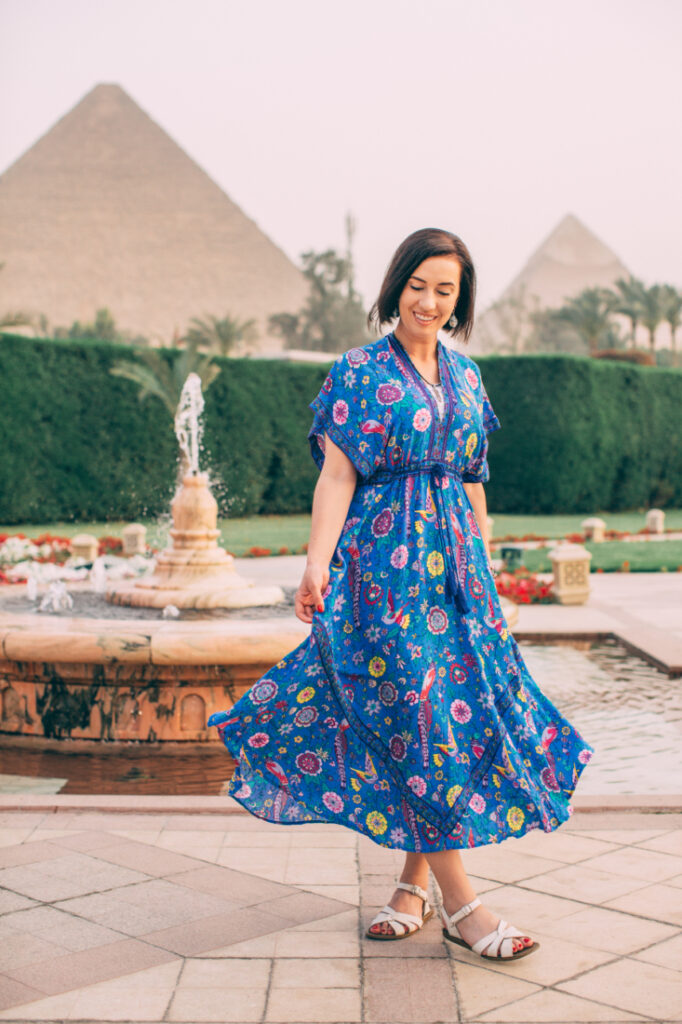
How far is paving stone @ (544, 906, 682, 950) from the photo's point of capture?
2.25 metres

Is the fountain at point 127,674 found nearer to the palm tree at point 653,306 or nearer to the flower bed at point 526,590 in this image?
the flower bed at point 526,590

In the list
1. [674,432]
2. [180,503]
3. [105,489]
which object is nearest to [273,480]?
[105,489]

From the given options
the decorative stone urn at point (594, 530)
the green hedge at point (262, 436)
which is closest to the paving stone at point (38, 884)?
the decorative stone urn at point (594, 530)

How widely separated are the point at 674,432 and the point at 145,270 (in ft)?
259

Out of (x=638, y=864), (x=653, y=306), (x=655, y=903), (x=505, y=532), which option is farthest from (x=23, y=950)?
(x=653, y=306)

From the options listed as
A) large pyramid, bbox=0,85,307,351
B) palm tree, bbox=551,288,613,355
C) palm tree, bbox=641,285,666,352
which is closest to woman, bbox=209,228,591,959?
palm tree, bbox=551,288,613,355

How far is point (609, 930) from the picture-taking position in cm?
232

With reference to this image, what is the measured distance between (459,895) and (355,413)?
1011 millimetres

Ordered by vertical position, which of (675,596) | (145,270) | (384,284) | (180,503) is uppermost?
(145,270)

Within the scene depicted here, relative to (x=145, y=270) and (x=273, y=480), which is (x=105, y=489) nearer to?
(x=273, y=480)

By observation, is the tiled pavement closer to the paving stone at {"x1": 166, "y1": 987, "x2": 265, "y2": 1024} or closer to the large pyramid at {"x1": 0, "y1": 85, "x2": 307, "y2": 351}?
the paving stone at {"x1": 166, "y1": 987, "x2": 265, "y2": 1024}

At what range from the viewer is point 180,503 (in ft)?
18.8

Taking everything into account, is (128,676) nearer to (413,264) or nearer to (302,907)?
(302,907)

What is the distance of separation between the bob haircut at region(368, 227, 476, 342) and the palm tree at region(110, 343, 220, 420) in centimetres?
1592
